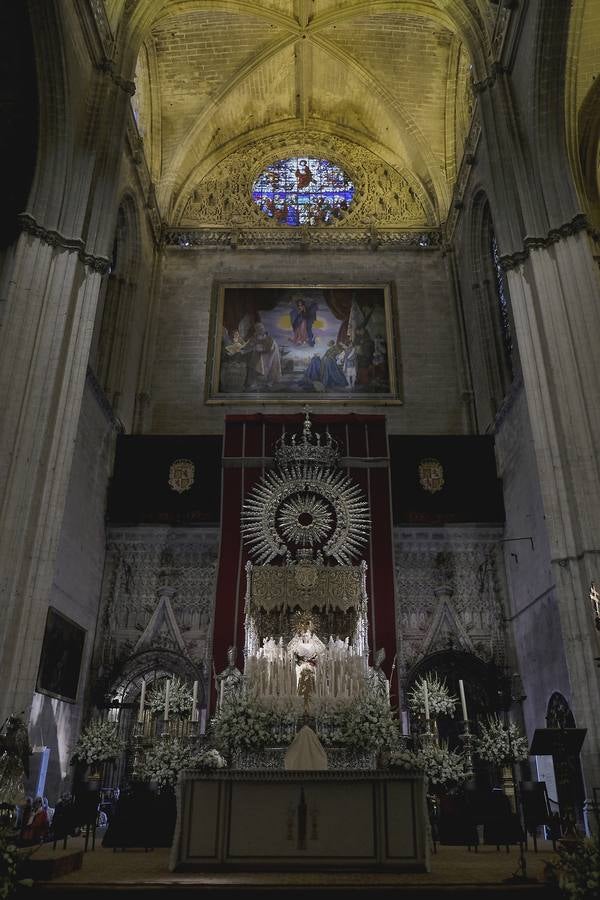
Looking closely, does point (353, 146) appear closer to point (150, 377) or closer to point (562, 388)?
point (150, 377)

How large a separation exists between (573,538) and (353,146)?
51.3ft

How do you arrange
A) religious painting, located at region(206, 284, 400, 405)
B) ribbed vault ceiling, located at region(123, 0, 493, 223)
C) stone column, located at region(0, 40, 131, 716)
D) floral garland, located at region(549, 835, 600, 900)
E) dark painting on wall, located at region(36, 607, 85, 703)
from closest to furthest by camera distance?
floral garland, located at region(549, 835, 600, 900) < stone column, located at region(0, 40, 131, 716) < dark painting on wall, located at region(36, 607, 85, 703) < religious painting, located at region(206, 284, 400, 405) < ribbed vault ceiling, located at region(123, 0, 493, 223)

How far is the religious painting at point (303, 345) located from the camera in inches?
682

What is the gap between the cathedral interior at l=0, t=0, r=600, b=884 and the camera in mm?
10523

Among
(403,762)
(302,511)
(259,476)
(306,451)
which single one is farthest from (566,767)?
(259,476)

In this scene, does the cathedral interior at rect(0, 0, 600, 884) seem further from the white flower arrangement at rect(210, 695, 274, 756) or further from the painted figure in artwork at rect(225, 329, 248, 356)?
the white flower arrangement at rect(210, 695, 274, 756)

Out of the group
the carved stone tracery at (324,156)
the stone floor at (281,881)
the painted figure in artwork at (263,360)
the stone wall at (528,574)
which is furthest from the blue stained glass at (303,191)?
the stone floor at (281,881)

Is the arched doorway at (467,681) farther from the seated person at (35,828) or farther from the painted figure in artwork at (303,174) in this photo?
the painted figure in artwork at (303,174)

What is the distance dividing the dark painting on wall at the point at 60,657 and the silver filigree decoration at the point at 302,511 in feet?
12.0

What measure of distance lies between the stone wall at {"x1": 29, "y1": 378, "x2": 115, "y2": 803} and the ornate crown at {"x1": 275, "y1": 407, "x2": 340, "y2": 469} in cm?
372

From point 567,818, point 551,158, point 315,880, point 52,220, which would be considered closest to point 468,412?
point 551,158

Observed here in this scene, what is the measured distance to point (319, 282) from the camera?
731 inches

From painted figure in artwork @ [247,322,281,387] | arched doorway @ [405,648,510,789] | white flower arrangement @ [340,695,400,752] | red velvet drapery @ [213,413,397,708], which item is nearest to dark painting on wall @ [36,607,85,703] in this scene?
red velvet drapery @ [213,413,397,708]

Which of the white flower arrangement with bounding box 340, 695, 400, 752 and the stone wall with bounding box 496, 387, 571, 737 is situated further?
the stone wall with bounding box 496, 387, 571, 737
